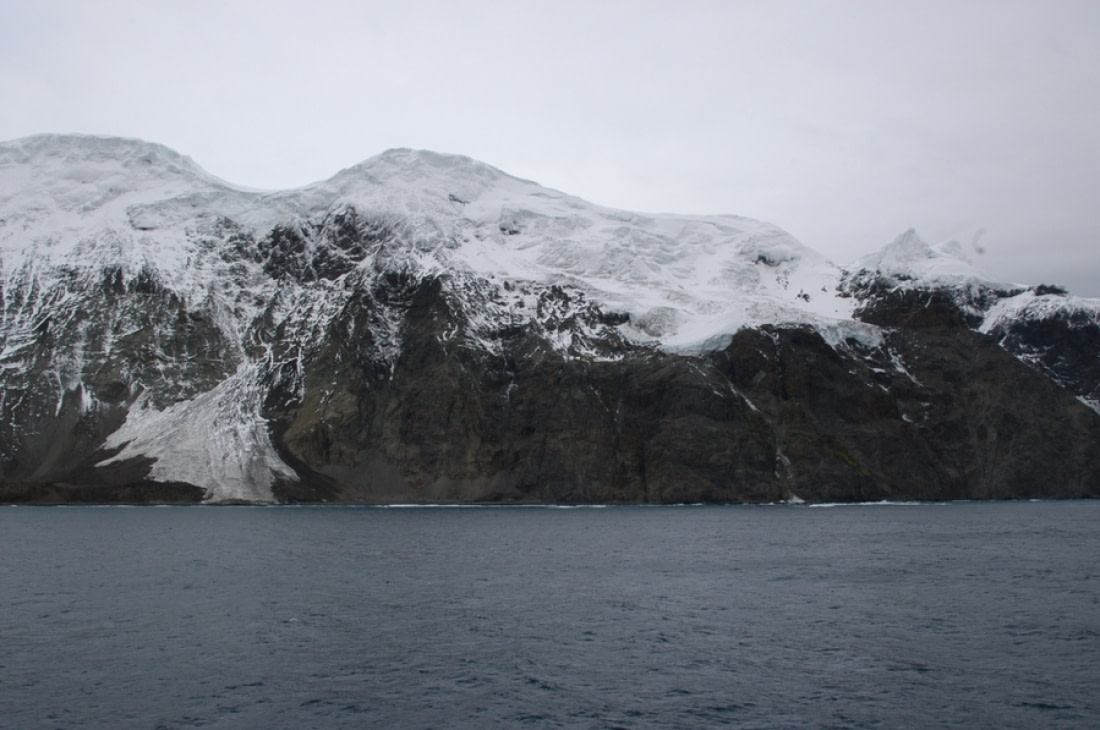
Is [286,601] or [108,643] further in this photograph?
[286,601]

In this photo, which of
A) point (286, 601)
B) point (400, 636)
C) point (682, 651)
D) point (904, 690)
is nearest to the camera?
point (904, 690)

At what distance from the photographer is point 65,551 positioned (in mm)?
95250

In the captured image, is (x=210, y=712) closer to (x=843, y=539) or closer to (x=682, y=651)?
(x=682, y=651)

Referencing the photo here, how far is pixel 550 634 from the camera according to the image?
176 feet

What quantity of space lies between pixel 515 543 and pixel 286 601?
46.6 metres

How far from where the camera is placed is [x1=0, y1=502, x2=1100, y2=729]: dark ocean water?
127 ft

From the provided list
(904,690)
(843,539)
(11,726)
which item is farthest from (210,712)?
(843,539)

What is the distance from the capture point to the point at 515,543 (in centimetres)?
10838

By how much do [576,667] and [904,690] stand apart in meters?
15.0

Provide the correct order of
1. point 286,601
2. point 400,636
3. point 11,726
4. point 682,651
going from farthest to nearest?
point 286,601
point 400,636
point 682,651
point 11,726

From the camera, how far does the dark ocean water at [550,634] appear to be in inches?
1529

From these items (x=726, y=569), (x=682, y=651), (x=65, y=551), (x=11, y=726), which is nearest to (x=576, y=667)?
(x=682, y=651)

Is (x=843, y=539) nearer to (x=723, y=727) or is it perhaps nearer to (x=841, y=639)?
(x=841, y=639)

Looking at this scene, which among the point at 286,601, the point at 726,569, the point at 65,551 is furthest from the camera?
the point at 65,551
